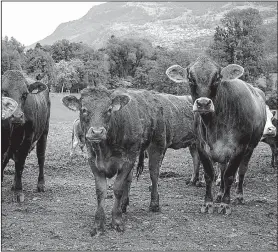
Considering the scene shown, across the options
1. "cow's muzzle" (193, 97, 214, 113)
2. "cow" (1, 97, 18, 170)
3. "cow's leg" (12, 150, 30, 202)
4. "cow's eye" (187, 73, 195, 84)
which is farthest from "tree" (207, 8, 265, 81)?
"cow" (1, 97, 18, 170)

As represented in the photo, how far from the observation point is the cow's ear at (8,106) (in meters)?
6.90

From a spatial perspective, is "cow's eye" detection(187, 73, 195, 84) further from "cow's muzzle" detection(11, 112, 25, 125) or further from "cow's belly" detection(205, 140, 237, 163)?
"cow's muzzle" detection(11, 112, 25, 125)

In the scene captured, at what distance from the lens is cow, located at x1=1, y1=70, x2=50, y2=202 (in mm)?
7414

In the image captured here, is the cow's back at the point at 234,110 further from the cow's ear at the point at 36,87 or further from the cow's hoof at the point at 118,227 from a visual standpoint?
the cow's ear at the point at 36,87

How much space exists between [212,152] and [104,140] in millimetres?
2188

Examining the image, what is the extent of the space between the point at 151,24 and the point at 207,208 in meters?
28.2

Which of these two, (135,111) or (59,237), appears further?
(135,111)

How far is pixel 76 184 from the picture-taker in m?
9.55

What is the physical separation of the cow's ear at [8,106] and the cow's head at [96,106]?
1140mm

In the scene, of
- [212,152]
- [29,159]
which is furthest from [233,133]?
[29,159]

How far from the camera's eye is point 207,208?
24.3ft

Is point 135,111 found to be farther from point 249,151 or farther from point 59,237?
point 249,151

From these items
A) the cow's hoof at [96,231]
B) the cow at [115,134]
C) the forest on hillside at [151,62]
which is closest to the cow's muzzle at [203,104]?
the cow at [115,134]

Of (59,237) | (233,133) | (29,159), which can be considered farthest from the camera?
(29,159)
